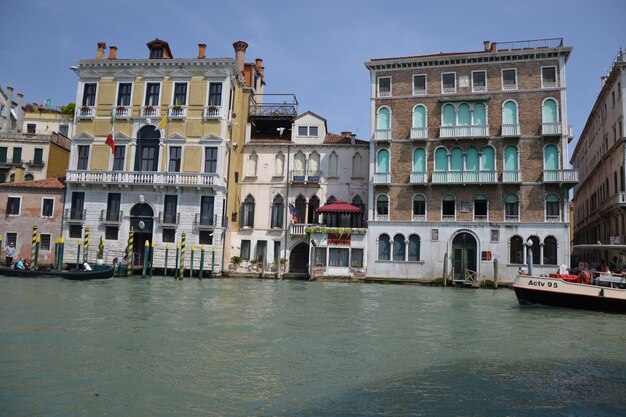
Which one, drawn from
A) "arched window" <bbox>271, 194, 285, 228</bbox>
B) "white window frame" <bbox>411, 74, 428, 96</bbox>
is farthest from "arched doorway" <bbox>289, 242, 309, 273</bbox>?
"white window frame" <bbox>411, 74, 428, 96</bbox>

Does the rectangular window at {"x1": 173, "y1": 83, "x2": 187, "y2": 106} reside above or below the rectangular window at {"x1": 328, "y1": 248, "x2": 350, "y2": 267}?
above

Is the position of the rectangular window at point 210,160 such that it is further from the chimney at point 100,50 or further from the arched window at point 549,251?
the arched window at point 549,251

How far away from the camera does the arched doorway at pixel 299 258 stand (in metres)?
30.3

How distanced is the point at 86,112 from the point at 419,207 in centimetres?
2030

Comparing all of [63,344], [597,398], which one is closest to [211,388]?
[63,344]

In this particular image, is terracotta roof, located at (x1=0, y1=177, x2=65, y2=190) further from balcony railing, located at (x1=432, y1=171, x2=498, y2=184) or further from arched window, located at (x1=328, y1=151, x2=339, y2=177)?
balcony railing, located at (x1=432, y1=171, x2=498, y2=184)

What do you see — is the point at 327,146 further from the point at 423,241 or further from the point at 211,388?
the point at 211,388

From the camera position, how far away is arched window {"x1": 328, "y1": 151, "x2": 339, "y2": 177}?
30.7 meters

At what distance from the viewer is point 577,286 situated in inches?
614

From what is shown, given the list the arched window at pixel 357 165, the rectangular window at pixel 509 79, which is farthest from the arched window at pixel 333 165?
the rectangular window at pixel 509 79

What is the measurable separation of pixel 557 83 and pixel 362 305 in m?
18.1

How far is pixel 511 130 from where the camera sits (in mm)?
26953

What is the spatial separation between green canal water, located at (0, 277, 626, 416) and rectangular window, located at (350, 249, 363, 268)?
511 inches

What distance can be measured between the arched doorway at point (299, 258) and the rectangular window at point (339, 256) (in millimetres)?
2241
